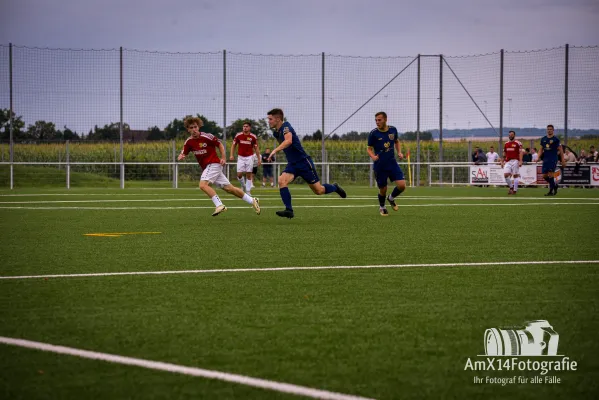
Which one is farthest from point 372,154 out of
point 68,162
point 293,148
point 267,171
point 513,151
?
point 68,162

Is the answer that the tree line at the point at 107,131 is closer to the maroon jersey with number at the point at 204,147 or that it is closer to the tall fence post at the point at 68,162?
the tall fence post at the point at 68,162

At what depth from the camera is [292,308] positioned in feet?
18.3

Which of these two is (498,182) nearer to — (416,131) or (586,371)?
(416,131)

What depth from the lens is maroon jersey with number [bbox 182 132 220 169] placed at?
52.6ft

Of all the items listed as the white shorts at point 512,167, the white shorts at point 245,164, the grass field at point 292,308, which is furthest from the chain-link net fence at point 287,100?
the grass field at point 292,308

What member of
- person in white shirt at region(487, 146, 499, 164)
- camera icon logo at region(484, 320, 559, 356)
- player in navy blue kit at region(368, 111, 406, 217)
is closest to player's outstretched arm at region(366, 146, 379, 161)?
player in navy blue kit at region(368, 111, 406, 217)

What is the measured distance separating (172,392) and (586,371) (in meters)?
1.97

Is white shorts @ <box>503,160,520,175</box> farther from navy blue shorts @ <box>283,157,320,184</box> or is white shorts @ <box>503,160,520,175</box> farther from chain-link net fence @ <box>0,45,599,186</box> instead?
navy blue shorts @ <box>283,157,320,184</box>

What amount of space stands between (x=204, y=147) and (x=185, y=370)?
12.3m

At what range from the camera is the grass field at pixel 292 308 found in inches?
152

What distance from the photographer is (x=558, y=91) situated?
115ft

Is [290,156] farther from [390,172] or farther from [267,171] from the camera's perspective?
[267,171]

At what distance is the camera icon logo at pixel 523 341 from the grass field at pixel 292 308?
3.1 inches

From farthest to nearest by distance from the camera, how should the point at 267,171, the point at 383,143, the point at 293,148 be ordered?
the point at 267,171 < the point at 383,143 < the point at 293,148
